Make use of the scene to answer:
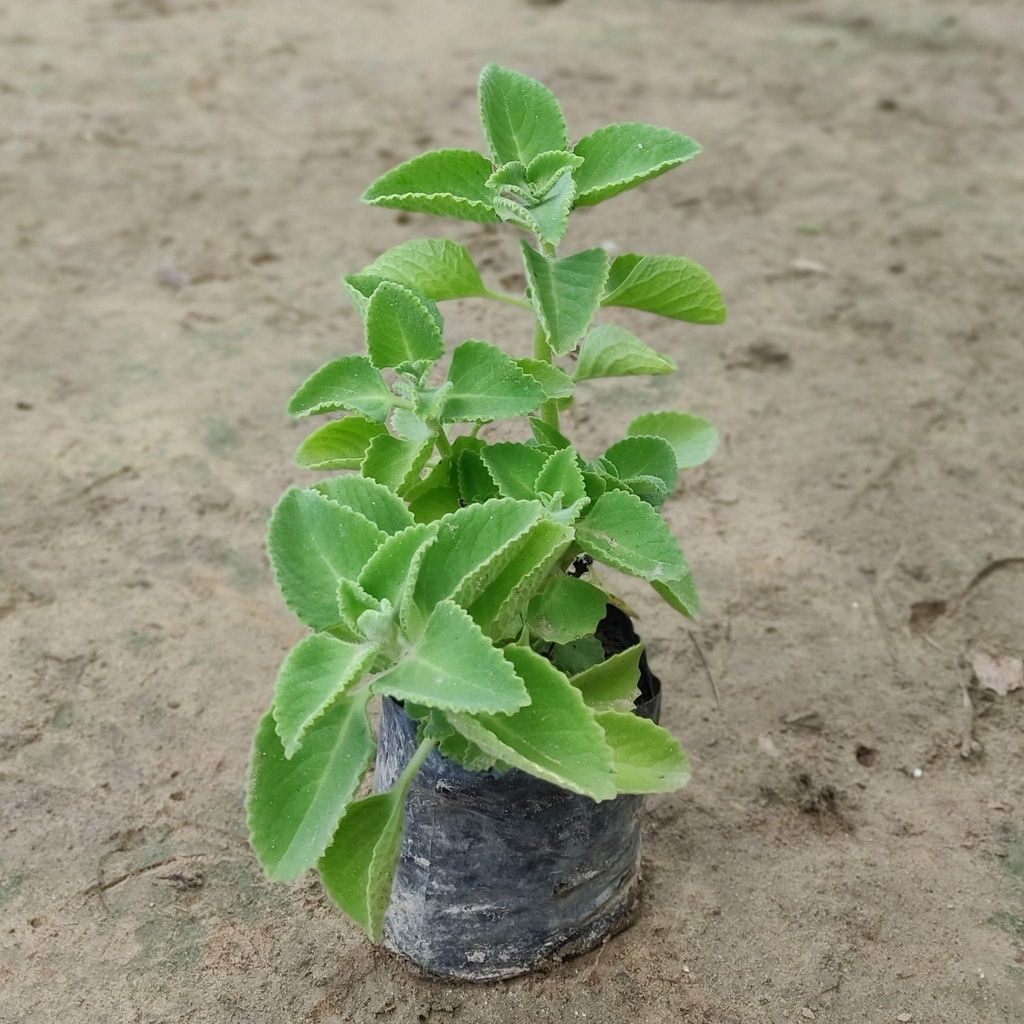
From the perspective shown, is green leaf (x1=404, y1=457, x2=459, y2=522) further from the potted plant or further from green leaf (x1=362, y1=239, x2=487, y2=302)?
green leaf (x1=362, y1=239, x2=487, y2=302)

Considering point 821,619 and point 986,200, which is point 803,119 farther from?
point 821,619

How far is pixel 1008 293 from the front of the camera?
387cm

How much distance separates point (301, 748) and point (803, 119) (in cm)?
403

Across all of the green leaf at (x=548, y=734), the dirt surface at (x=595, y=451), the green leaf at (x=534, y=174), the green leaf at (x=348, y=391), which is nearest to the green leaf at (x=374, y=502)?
the green leaf at (x=348, y=391)

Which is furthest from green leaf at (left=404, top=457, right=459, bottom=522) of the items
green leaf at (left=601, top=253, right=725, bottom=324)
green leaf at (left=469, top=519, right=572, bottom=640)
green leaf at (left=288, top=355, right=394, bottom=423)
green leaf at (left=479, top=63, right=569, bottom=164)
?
green leaf at (left=479, top=63, right=569, bottom=164)

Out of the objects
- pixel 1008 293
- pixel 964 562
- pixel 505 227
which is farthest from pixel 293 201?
pixel 964 562

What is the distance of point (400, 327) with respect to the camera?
1.80 metres

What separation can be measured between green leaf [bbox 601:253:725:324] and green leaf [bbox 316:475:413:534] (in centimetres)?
43

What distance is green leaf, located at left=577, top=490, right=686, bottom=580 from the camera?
171 centimetres

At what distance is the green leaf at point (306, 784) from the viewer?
5.14 feet

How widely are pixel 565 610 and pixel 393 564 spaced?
0.28m

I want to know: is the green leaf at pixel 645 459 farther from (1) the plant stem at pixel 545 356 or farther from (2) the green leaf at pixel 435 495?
(2) the green leaf at pixel 435 495

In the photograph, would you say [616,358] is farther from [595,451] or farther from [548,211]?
[595,451]

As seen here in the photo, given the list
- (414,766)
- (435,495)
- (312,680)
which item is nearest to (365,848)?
(414,766)
